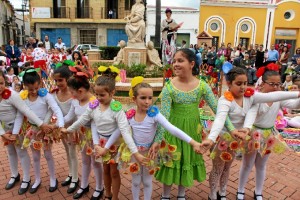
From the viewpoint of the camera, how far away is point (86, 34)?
2581 cm

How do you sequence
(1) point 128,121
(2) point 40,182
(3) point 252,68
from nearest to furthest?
(1) point 128,121 → (2) point 40,182 → (3) point 252,68

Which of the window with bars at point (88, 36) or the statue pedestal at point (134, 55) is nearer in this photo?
the statue pedestal at point (134, 55)

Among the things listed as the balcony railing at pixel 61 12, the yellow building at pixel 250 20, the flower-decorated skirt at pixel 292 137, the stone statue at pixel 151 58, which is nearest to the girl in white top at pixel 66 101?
the flower-decorated skirt at pixel 292 137

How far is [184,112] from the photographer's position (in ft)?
9.00

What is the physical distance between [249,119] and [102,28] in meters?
24.7

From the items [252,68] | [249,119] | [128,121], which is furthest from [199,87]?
[252,68]

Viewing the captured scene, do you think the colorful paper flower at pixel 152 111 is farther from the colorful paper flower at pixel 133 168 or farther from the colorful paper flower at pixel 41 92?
the colorful paper flower at pixel 41 92

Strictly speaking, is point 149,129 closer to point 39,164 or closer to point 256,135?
point 256,135

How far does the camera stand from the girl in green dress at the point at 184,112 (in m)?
2.70

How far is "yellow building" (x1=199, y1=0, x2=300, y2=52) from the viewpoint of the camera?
23.5m

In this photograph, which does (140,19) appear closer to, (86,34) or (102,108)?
(102,108)

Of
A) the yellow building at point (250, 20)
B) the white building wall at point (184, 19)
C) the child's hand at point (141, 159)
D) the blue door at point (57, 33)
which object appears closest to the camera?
the child's hand at point (141, 159)

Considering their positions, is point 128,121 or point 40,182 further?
point 40,182

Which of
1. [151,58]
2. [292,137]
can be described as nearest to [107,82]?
[292,137]
